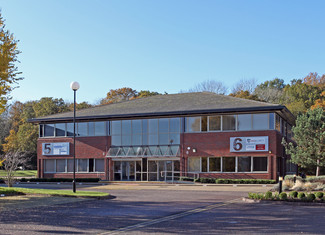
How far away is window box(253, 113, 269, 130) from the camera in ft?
116

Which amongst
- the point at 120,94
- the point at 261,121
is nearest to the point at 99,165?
the point at 261,121

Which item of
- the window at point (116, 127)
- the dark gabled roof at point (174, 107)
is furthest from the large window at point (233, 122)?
the window at point (116, 127)

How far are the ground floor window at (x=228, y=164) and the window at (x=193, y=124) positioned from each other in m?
2.58

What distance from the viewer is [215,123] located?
37156mm

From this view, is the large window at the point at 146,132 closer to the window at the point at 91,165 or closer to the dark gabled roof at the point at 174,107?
the dark gabled roof at the point at 174,107

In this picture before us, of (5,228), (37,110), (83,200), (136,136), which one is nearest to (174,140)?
(136,136)

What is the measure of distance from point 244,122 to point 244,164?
357cm

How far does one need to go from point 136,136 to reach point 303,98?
38.0 meters

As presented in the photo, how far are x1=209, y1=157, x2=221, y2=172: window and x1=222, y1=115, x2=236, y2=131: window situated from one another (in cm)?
277

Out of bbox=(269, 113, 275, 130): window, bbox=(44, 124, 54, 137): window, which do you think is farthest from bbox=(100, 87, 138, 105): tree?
bbox=(269, 113, 275, 130): window

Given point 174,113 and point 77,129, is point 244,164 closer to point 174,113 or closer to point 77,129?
point 174,113

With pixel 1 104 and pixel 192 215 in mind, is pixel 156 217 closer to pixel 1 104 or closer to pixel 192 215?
pixel 192 215

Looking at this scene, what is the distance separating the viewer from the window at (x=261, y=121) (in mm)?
35469

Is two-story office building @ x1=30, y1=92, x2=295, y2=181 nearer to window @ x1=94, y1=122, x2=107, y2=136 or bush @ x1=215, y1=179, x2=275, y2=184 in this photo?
window @ x1=94, y1=122, x2=107, y2=136
